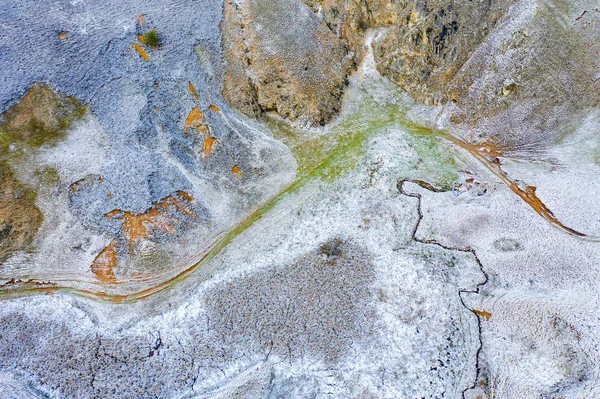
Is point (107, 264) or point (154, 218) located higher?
point (154, 218)

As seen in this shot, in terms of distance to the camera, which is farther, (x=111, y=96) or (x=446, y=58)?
(x=446, y=58)

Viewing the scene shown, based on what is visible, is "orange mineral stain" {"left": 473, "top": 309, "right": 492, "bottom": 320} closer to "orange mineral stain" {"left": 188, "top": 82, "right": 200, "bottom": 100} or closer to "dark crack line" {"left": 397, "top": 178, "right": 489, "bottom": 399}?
"dark crack line" {"left": 397, "top": 178, "right": 489, "bottom": 399}

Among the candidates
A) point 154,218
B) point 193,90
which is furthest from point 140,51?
point 154,218

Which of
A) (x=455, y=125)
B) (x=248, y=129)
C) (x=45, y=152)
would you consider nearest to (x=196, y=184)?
(x=248, y=129)

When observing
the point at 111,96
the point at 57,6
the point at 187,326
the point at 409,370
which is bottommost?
the point at 187,326

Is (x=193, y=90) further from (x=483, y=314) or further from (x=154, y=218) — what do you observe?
(x=483, y=314)

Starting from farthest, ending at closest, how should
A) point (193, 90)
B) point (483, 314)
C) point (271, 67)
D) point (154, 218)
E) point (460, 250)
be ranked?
point (271, 67) < point (193, 90) < point (154, 218) < point (460, 250) < point (483, 314)

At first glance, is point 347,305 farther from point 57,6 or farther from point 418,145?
point 57,6

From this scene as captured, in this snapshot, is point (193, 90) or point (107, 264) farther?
point (193, 90)
